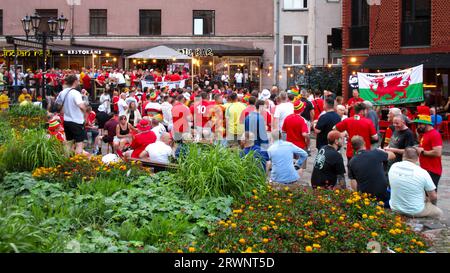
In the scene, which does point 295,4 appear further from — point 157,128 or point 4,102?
point 157,128

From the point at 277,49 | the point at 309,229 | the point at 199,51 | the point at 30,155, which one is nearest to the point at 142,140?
the point at 30,155

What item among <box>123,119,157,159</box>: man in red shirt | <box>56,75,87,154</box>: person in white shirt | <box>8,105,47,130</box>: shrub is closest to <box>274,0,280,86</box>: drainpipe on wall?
<box>8,105,47,130</box>: shrub

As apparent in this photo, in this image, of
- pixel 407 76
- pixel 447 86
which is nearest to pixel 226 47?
pixel 447 86

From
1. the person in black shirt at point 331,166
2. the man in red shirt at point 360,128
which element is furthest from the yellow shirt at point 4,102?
the person in black shirt at point 331,166

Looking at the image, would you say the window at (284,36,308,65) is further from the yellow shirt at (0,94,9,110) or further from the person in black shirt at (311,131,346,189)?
the person in black shirt at (311,131,346,189)

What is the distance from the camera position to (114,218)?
839 cm

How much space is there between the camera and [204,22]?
4556 cm

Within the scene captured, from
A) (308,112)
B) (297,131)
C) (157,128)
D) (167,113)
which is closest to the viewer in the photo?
(297,131)

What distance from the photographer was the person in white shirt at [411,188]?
33.0ft

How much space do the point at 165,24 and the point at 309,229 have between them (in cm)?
3871

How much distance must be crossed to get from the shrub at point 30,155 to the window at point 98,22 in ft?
114

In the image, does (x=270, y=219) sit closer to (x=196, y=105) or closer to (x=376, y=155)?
(x=376, y=155)
